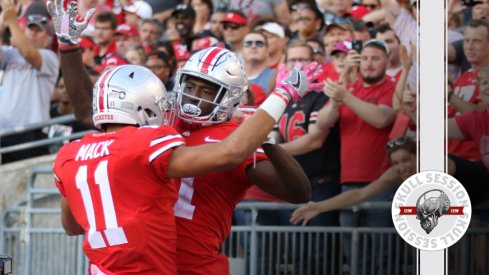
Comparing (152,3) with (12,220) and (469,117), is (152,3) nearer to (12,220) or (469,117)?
(12,220)

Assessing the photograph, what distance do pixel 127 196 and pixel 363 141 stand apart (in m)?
2.31

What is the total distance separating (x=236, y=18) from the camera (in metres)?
7.13

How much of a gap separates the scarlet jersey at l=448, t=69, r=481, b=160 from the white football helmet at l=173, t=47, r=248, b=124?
1.05m

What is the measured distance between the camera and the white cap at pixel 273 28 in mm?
6852

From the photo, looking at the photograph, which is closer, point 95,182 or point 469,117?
point 95,182

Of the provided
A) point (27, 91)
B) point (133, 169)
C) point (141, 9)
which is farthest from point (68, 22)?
point (141, 9)

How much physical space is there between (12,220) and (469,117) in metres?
3.21

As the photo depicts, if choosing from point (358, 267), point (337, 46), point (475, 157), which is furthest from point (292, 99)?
point (337, 46)

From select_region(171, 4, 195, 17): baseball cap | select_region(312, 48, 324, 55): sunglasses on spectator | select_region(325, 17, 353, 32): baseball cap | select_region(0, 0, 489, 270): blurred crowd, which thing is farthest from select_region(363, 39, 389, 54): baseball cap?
select_region(171, 4, 195, 17): baseball cap

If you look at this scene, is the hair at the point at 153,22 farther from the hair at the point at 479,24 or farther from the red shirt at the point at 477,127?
the red shirt at the point at 477,127

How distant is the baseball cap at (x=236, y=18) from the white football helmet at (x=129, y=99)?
3330 mm

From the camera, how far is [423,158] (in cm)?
374

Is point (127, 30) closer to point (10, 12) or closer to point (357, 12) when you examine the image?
point (10, 12)

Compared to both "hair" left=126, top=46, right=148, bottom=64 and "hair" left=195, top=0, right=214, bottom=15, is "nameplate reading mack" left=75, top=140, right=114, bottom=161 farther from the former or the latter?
"hair" left=195, top=0, right=214, bottom=15
